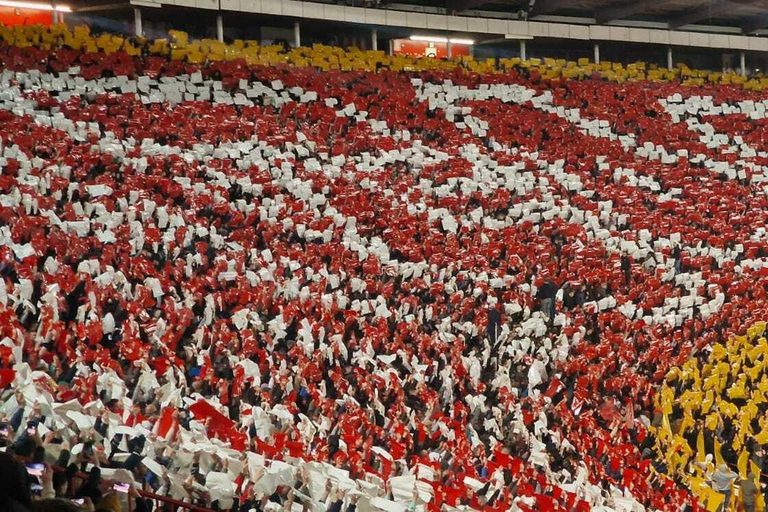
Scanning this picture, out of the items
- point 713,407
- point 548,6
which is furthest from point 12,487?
point 548,6

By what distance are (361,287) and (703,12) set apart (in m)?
17.9

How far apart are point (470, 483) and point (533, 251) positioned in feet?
23.3

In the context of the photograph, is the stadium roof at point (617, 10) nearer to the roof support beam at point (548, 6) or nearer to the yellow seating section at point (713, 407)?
the roof support beam at point (548, 6)

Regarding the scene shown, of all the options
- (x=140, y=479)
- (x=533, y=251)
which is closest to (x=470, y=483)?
(x=140, y=479)

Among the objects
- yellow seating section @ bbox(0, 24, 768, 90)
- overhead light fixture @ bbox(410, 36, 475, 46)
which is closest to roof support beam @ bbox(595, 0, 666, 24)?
yellow seating section @ bbox(0, 24, 768, 90)

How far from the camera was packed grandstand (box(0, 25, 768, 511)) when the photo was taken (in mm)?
9898

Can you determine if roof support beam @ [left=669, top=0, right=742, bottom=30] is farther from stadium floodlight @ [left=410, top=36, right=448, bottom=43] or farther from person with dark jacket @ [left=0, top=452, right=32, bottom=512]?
person with dark jacket @ [left=0, top=452, right=32, bottom=512]

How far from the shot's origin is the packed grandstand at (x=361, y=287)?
32.5 ft

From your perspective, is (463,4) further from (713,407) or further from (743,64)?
(713,407)

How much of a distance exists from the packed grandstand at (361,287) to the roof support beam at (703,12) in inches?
246

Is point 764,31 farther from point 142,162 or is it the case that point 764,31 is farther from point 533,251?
point 142,162

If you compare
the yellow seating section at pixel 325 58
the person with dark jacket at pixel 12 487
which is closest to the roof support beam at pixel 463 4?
the yellow seating section at pixel 325 58

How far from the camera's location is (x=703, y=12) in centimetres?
2873

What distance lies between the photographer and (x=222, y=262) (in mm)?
13234
